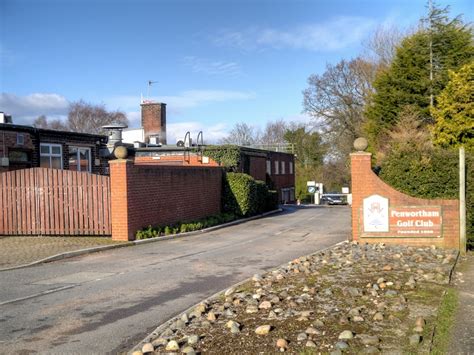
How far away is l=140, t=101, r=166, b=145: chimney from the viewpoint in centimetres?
4053

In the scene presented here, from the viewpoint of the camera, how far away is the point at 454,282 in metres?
8.42

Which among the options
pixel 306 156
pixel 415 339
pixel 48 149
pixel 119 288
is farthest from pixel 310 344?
pixel 306 156

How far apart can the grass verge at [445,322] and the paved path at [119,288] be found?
10.9 feet

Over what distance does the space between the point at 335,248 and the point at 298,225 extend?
8.70 meters

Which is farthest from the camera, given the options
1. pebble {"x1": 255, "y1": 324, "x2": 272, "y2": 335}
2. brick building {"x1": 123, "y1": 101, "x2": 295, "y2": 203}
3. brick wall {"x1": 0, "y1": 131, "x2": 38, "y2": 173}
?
brick building {"x1": 123, "y1": 101, "x2": 295, "y2": 203}

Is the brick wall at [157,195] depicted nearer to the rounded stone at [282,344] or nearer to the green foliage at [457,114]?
the green foliage at [457,114]

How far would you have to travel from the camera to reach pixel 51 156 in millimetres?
22672

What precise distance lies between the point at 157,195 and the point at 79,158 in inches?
336

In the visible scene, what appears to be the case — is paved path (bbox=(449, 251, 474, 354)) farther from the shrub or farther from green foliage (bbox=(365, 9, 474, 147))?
green foliage (bbox=(365, 9, 474, 147))

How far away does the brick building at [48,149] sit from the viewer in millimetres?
20438

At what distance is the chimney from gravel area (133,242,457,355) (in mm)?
32225

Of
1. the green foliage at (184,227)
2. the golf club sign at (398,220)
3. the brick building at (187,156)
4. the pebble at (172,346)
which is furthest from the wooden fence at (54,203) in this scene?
the pebble at (172,346)

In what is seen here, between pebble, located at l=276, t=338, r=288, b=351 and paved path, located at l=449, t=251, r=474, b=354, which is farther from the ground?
pebble, located at l=276, t=338, r=288, b=351

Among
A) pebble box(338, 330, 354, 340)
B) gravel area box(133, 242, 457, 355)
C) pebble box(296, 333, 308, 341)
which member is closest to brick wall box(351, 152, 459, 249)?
gravel area box(133, 242, 457, 355)
